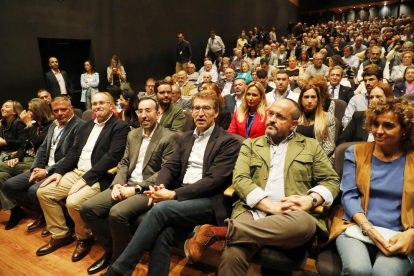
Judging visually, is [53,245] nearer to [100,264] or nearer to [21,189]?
[100,264]

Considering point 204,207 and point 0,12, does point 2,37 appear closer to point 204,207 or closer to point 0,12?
point 0,12

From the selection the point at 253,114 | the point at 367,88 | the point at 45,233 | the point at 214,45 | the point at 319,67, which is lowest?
the point at 45,233

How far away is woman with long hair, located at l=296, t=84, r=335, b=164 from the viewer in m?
2.36

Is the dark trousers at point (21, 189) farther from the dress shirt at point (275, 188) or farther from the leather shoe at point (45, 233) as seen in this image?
the dress shirt at point (275, 188)

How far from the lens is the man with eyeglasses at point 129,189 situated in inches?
76.0

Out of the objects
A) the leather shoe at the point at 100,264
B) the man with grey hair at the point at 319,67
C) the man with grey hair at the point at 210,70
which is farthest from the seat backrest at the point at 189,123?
the man with grey hair at the point at 210,70

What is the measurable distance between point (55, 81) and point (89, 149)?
142 inches

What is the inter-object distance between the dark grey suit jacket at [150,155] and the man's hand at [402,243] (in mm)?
1526

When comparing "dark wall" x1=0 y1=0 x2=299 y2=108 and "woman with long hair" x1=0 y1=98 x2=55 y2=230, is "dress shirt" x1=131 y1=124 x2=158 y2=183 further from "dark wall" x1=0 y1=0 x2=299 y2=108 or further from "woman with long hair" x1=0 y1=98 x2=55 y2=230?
"dark wall" x1=0 y1=0 x2=299 y2=108

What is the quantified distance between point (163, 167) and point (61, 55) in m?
5.23

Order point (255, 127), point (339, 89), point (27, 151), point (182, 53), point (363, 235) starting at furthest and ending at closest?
1. point (182, 53)
2. point (339, 89)
3. point (27, 151)
4. point (255, 127)
5. point (363, 235)

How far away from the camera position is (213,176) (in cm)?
188

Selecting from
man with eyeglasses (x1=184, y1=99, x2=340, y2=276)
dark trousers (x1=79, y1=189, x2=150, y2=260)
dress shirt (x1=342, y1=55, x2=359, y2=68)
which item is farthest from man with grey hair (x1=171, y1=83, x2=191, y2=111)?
dress shirt (x1=342, y1=55, x2=359, y2=68)

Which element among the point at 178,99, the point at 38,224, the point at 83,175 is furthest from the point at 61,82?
the point at 83,175
